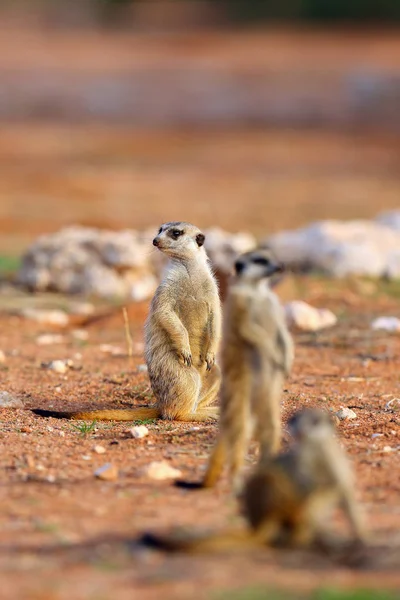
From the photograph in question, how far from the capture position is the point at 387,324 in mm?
10258

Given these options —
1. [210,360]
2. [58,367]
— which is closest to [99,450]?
[210,360]

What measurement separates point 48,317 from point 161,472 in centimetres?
587

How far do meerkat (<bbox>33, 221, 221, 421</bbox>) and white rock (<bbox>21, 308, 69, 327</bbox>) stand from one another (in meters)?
3.66

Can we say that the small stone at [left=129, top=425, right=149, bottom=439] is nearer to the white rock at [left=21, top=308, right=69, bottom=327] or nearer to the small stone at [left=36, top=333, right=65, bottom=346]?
the small stone at [left=36, top=333, right=65, bottom=346]

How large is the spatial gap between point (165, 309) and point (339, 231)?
6914mm

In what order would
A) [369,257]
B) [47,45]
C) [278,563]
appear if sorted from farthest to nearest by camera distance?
[47,45]
[369,257]
[278,563]

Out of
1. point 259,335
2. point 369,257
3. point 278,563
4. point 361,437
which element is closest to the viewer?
point 278,563

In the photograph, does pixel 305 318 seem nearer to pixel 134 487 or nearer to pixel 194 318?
pixel 194 318

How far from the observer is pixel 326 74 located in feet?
120

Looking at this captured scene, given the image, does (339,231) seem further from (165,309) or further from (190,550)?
(190,550)

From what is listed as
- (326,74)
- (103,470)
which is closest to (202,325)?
(103,470)

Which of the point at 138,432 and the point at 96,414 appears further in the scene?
the point at 96,414

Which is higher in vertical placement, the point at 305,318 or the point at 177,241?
the point at 177,241

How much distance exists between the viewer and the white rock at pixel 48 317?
10.8 meters
